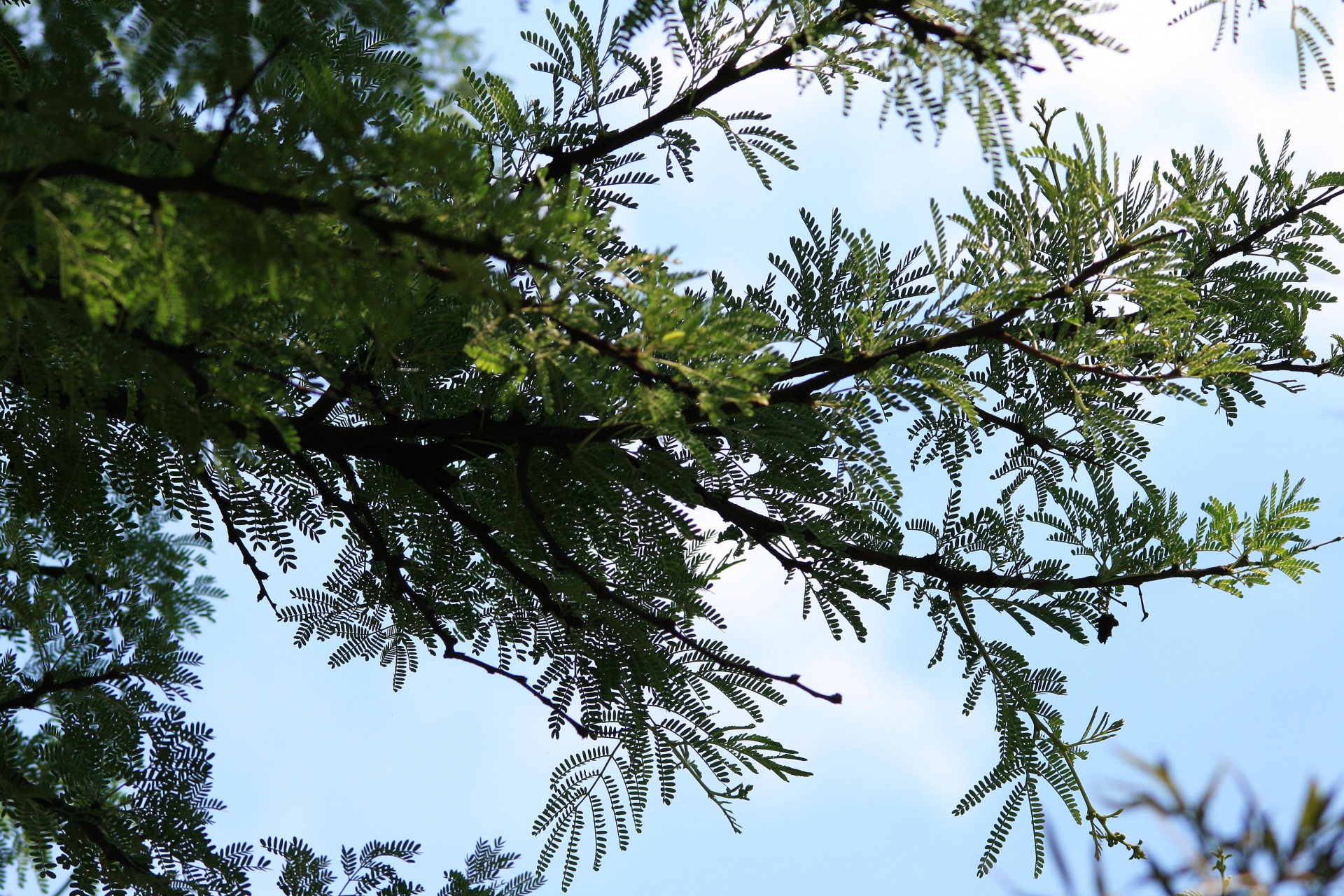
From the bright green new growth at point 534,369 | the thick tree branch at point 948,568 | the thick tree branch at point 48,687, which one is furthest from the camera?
the thick tree branch at point 48,687

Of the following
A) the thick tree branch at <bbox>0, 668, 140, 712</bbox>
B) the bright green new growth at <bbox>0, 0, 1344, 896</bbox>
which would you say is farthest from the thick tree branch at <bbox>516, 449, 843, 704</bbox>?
the thick tree branch at <bbox>0, 668, 140, 712</bbox>

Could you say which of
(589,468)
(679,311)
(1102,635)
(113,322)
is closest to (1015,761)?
(1102,635)

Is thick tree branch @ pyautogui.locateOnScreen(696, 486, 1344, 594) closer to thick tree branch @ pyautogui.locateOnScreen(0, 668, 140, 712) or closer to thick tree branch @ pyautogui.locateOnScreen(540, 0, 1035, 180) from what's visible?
thick tree branch @ pyautogui.locateOnScreen(540, 0, 1035, 180)

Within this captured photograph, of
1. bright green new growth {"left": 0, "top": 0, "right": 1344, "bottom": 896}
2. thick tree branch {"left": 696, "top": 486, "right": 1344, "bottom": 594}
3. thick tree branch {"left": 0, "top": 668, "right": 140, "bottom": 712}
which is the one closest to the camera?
bright green new growth {"left": 0, "top": 0, "right": 1344, "bottom": 896}

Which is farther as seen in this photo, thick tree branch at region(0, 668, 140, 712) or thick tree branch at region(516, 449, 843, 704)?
thick tree branch at region(0, 668, 140, 712)

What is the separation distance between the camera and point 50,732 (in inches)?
133

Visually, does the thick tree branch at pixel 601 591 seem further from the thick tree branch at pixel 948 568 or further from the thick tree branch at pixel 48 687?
the thick tree branch at pixel 48 687

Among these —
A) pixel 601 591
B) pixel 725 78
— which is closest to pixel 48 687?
pixel 601 591

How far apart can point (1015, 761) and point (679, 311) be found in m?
1.54

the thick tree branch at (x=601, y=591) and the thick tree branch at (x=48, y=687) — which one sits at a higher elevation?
the thick tree branch at (x=48, y=687)

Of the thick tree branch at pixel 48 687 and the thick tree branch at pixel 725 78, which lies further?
the thick tree branch at pixel 48 687

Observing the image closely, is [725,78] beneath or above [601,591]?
above

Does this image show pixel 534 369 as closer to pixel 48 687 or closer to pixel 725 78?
pixel 725 78

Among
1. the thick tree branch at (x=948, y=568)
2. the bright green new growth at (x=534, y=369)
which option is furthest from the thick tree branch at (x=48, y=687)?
the thick tree branch at (x=948, y=568)
